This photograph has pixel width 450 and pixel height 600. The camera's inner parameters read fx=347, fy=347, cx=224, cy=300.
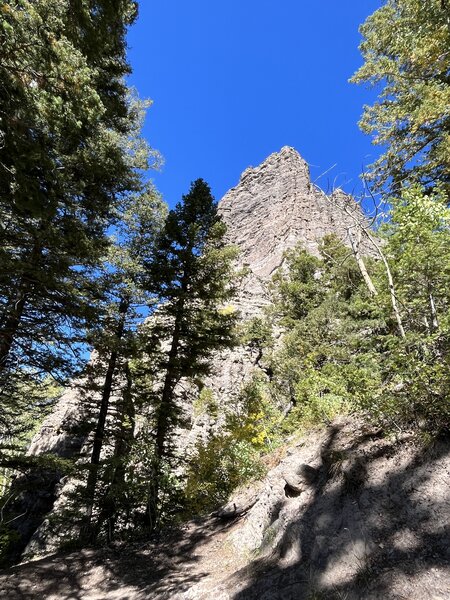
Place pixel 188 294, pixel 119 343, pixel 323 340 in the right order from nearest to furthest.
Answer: pixel 119 343, pixel 188 294, pixel 323 340

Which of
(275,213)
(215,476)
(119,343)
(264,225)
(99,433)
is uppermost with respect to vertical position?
(275,213)

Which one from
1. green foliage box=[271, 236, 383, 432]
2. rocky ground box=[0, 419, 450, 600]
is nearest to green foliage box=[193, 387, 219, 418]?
green foliage box=[271, 236, 383, 432]

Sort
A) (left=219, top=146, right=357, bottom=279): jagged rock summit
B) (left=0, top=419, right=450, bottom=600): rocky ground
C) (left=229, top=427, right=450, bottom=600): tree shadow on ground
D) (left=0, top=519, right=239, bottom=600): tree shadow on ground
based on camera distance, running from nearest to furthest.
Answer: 1. (left=229, top=427, right=450, bottom=600): tree shadow on ground
2. (left=0, top=419, right=450, bottom=600): rocky ground
3. (left=0, top=519, right=239, bottom=600): tree shadow on ground
4. (left=219, top=146, right=357, bottom=279): jagged rock summit

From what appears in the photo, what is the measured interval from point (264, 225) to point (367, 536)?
6472 centimetres

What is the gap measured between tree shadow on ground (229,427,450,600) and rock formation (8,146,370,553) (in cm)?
1655

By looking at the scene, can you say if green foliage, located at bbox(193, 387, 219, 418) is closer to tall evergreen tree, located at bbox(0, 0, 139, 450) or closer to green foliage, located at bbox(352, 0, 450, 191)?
tall evergreen tree, located at bbox(0, 0, 139, 450)

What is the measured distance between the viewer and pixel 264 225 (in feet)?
217

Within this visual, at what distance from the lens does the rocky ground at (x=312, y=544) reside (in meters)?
3.37

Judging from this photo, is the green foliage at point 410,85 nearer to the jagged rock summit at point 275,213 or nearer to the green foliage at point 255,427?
the green foliage at point 255,427

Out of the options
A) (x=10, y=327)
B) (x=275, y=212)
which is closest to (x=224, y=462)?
(x=10, y=327)

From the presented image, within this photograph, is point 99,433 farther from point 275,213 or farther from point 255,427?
point 275,213

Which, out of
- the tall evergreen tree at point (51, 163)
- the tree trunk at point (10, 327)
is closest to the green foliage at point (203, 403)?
the tall evergreen tree at point (51, 163)

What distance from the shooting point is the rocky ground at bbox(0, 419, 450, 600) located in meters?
3.37

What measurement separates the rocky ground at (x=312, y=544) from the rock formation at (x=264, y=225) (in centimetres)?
1439
